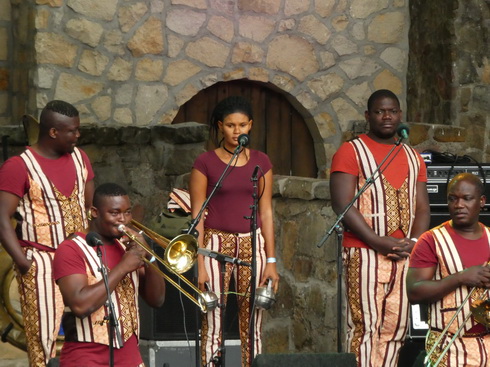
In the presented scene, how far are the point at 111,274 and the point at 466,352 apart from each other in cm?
161

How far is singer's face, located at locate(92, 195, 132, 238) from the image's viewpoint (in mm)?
5410

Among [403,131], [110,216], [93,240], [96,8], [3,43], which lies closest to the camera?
[93,240]

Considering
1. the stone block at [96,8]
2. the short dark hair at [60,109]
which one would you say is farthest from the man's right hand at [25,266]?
the stone block at [96,8]

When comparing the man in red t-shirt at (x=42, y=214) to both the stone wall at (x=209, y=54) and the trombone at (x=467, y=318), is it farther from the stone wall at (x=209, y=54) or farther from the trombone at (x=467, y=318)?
the stone wall at (x=209, y=54)

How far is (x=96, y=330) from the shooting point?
5336 millimetres

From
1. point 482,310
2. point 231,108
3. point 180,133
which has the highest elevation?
point 231,108

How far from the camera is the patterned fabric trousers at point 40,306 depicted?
627 cm

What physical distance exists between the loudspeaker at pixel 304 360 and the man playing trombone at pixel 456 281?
0.37 meters

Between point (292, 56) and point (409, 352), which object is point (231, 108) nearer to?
point (409, 352)

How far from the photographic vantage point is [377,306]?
6.54 metres

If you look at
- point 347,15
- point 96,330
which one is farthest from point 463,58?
point 96,330

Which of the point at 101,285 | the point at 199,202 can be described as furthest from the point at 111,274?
the point at 199,202

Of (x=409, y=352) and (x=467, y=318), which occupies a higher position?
(x=467, y=318)

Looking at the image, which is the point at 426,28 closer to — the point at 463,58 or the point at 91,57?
the point at 463,58
